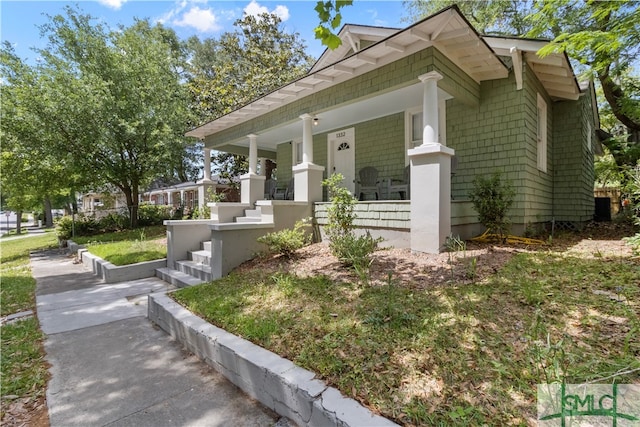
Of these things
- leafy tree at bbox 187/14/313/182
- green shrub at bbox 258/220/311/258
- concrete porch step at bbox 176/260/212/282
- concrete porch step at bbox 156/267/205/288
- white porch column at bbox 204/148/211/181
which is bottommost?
concrete porch step at bbox 156/267/205/288

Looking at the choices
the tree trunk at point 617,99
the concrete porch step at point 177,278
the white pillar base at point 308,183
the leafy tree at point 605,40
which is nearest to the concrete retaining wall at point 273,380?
the concrete porch step at point 177,278

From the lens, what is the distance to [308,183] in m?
6.59

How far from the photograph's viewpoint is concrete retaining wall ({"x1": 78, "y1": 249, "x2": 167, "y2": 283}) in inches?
243

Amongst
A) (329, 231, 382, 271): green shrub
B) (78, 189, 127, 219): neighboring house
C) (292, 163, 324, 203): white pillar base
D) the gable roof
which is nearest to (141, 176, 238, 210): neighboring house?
(78, 189, 127, 219): neighboring house

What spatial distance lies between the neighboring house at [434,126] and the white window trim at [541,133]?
0.02 m

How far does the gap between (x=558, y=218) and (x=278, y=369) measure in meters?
8.73

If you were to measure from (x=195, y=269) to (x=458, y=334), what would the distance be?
15.8ft

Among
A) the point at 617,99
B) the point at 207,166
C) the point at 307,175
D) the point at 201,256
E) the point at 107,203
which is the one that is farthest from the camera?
the point at 107,203

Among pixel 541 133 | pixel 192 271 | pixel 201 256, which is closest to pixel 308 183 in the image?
pixel 201 256

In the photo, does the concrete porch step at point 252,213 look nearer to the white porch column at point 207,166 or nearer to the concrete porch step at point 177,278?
the concrete porch step at point 177,278

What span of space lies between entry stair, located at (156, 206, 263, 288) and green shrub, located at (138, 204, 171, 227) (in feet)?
28.3

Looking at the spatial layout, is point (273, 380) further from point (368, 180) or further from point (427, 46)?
point (368, 180)

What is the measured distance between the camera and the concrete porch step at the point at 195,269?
5.38 metres

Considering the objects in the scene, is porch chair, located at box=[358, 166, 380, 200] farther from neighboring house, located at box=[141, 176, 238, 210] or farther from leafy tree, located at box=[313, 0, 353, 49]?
leafy tree, located at box=[313, 0, 353, 49]
